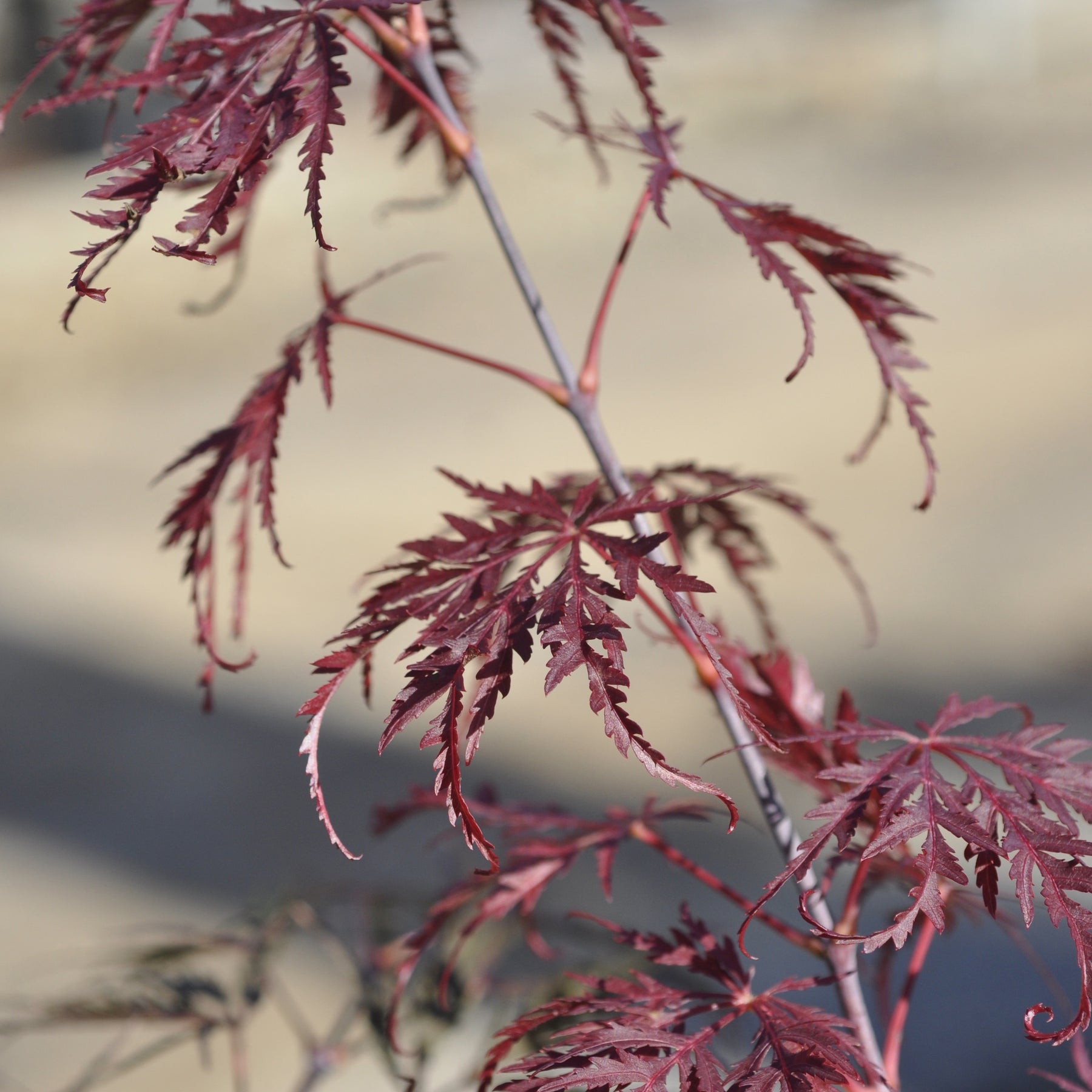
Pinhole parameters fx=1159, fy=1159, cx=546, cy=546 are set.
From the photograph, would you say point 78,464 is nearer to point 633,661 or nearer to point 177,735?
point 177,735

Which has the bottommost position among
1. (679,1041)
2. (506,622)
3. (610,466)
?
(679,1041)

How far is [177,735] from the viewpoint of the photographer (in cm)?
209

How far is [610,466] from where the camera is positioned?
1.78ft

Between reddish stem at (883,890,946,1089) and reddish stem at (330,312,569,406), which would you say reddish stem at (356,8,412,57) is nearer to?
reddish stem at (330,312,569,406)

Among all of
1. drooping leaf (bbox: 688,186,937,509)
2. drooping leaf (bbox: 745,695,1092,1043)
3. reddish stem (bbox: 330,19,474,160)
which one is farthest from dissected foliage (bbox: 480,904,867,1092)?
reddish stem (bbox: 330,19,474,160)

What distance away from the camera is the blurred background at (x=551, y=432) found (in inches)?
70.5

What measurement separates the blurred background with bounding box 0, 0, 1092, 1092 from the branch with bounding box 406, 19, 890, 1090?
7.6 inches

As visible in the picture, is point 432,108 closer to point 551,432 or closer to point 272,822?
point 272,822

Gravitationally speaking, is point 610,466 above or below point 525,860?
above

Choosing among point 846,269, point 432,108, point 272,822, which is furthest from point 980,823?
point 272,822

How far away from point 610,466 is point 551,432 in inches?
93.9

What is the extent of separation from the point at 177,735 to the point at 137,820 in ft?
0.75

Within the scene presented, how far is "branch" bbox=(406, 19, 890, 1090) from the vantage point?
0.53 metres

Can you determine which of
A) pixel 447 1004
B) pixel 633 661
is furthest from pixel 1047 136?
pixel 447 1004
